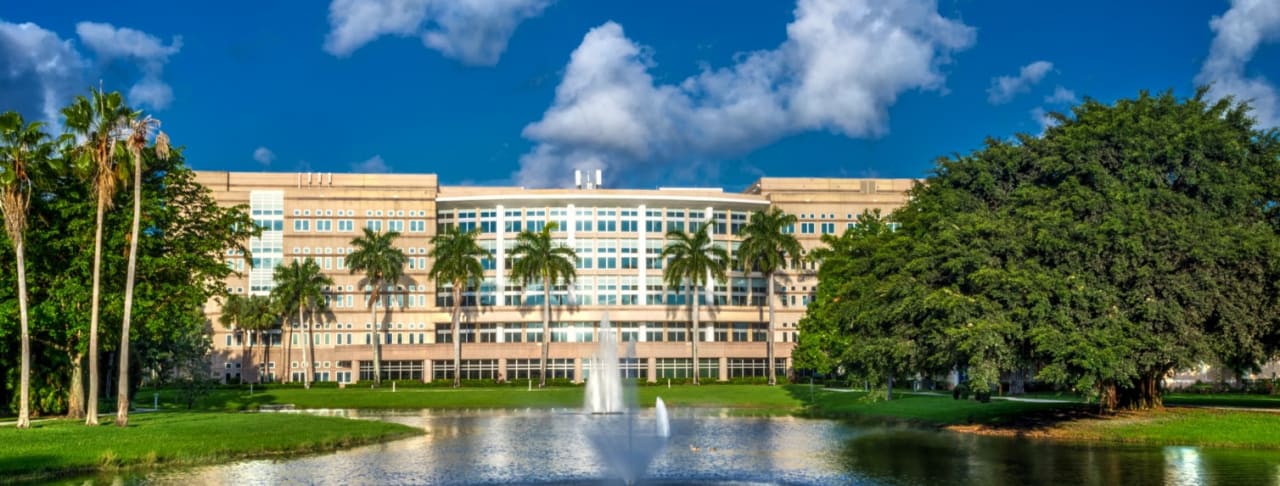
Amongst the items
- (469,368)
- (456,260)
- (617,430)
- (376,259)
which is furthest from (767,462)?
(469,368)

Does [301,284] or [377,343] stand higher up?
[301,284]

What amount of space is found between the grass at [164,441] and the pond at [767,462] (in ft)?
6.21

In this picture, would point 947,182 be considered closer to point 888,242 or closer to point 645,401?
point 888,242

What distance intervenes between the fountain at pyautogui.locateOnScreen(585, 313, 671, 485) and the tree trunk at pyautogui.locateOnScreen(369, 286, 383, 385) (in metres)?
40.3

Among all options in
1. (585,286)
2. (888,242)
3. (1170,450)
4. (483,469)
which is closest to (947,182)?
(888,242)

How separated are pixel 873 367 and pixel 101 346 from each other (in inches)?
1467

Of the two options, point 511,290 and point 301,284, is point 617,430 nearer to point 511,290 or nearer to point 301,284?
point 301,284

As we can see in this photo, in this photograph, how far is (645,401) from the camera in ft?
308

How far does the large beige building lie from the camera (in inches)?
5128

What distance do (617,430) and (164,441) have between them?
817 inches

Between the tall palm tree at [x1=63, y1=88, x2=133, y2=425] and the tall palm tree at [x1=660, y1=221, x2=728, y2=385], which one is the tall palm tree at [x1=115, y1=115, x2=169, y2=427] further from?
the tall palm tree at [x1=660, y1=221, x2=728, y2=385]

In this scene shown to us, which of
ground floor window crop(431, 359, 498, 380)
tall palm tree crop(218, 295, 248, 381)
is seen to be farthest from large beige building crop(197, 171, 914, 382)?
tall palm tree crop(218, 295, 248, 381)

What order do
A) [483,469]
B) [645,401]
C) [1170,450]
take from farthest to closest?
[645,401]
[1170,450]
[483,469]

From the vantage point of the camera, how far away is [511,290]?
132250mm
